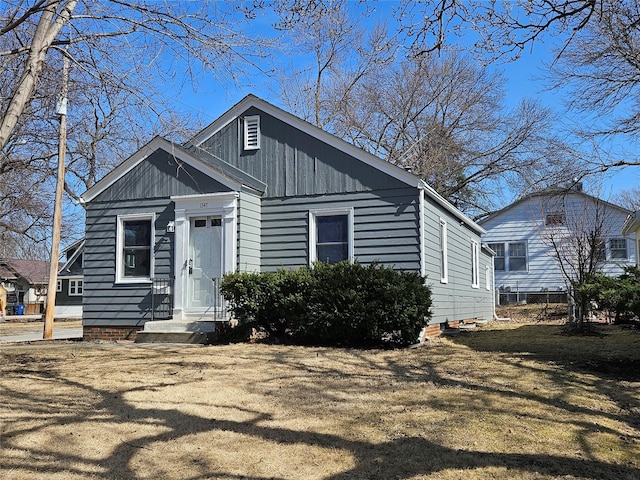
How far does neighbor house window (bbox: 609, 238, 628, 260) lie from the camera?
85.0ft

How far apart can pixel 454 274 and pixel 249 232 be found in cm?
598

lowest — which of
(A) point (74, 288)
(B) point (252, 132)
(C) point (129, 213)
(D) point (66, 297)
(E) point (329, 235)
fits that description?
(D) point (66, 297)

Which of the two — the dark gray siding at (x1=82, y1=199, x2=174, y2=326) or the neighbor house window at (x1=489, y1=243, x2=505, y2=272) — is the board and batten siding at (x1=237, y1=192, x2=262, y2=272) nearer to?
the dark gray siding at (x1=82, y1=199, x2=174, y2=326)

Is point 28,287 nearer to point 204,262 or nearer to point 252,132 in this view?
point 252,132

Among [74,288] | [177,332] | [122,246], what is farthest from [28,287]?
[177,332]

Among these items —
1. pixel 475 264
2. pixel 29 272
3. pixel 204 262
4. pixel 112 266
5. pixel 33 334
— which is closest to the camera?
pixel 204 262

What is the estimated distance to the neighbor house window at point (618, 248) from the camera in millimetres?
25906

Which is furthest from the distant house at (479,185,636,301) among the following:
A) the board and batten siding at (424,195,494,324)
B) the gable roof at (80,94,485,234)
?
the gable roof at (80,94,485,234)

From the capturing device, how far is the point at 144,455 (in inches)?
169

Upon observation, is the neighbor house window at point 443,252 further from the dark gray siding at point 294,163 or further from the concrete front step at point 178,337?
the concrete front step at point 178,337

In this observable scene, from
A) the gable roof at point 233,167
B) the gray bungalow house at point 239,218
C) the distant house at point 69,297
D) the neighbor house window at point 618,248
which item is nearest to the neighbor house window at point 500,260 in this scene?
the neighbor house window at point 618,248

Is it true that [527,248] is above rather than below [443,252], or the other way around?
above

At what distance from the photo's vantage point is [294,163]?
1304 centimetres

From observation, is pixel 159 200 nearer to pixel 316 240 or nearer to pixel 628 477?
pixel 316 240
